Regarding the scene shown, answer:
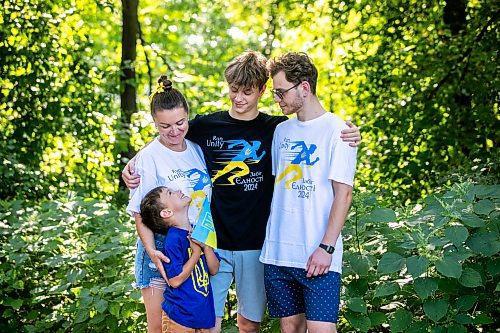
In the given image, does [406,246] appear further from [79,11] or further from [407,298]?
[79,11]

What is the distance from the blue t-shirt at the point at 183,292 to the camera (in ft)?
11.3

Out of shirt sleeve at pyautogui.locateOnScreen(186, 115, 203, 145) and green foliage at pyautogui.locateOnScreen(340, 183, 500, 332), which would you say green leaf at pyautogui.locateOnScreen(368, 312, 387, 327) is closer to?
green foliage at pyautogui.locateOnScreen(340, 183, 500, 332)

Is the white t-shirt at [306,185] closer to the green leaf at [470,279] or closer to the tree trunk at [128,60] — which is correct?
the green leaf at [470,279]

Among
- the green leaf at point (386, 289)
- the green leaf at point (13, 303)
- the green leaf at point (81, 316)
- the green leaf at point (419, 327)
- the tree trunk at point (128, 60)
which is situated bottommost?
the green leaf at point (13, 303)

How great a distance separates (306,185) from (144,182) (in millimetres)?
743

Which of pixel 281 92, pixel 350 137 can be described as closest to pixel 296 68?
pixel 281 92

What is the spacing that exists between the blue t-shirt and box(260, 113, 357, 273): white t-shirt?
Result: 0.34 meters

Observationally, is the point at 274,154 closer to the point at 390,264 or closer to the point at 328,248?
the point at 328,248

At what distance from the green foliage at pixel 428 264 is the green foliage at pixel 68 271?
1294mm

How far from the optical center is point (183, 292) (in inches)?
136

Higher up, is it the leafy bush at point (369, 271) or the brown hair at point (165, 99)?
the brown hair at point (165, 99)

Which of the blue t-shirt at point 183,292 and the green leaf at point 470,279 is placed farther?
the green leaf at point 470,279

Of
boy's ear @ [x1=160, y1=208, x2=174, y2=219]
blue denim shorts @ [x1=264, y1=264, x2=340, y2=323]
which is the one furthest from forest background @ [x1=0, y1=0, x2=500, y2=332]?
Answer: boy's ear @ [x1=160, y1=208, x2=174, y2=219]

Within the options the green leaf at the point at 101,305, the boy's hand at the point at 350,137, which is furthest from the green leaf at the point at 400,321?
the green leaf at the point at 101,305
